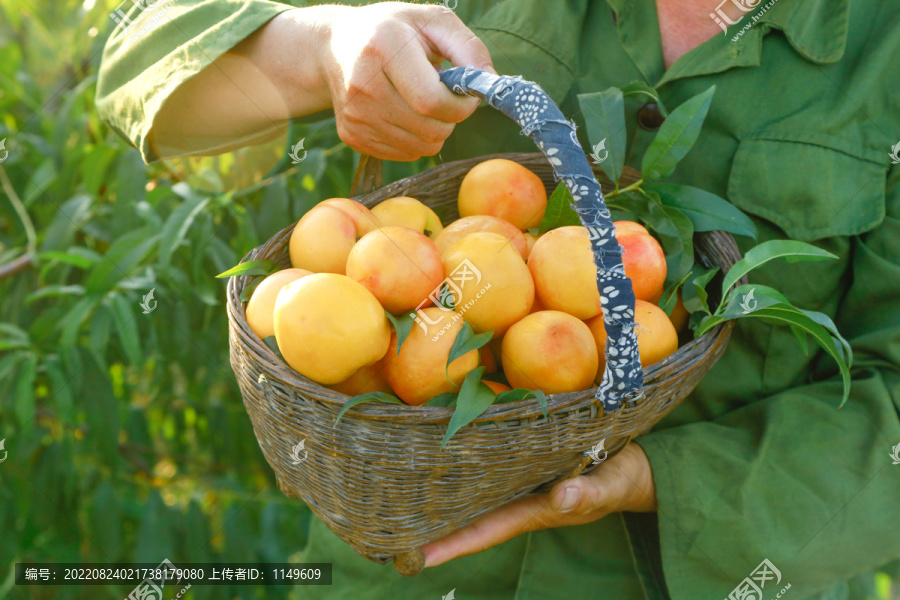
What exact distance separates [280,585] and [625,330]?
1378 millimetres

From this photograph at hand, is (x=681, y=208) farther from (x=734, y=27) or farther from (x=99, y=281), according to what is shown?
(x=99, y=281)

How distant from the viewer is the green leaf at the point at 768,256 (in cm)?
77

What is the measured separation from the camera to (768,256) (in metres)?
0.78

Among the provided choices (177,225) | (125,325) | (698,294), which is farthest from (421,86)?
(125,325)

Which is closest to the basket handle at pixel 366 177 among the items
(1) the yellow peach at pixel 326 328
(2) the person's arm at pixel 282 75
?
(2) the person's arm at pixel 282 75

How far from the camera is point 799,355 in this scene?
0.95 meters

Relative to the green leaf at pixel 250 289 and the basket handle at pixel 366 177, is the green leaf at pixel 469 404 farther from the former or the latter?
the basket handle at pixel 366 177

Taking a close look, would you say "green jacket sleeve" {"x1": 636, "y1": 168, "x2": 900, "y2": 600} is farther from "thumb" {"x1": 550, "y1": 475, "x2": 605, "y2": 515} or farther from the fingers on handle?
the fingers on handle

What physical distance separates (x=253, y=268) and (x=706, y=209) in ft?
1.99

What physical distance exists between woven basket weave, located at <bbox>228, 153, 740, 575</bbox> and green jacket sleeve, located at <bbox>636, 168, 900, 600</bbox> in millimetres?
165

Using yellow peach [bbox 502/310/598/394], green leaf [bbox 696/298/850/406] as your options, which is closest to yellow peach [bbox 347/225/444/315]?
yellow peach [bbox 502/310/598/394]

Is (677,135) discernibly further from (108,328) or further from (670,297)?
(108,328)

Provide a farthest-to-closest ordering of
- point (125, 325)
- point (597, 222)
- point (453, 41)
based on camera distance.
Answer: point (125, 325) → point (453, 41) → point (597, 222)

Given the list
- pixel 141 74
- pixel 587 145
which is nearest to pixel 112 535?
pixel 141 74
